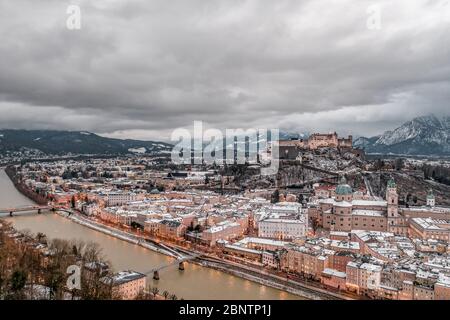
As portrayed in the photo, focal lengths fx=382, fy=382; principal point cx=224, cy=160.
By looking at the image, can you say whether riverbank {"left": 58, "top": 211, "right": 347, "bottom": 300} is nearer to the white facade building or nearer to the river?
the river

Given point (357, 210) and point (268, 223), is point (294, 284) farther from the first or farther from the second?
point (357, 210)

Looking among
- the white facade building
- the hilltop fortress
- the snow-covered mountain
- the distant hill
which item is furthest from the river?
the snow-covered mountain

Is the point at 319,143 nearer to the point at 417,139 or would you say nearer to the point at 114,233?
the point at 114,233

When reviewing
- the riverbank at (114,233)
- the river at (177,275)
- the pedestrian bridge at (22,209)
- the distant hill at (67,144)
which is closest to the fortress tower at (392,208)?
the river at (177,275)

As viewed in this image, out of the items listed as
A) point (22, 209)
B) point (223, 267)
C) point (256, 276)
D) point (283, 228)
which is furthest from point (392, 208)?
point (22, 209)

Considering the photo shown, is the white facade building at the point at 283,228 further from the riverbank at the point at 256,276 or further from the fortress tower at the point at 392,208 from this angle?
the riverbank at the point at 256,276
